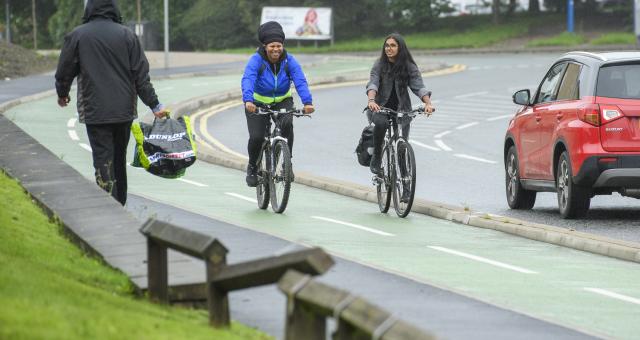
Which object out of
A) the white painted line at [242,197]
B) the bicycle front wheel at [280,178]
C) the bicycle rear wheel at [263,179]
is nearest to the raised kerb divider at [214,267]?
the bicycle front wheel at [280,178]

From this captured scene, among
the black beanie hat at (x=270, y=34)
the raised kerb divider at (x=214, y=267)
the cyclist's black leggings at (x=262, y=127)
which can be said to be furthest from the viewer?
the cyclist's black leggings at (x=262, y=127)

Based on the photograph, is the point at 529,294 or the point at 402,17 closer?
the point at 529,294

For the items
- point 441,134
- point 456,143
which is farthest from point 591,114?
point 441,134

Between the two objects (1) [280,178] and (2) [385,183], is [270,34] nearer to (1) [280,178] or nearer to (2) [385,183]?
(1) [280,178]

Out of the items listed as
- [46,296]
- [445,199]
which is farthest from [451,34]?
[46,296]

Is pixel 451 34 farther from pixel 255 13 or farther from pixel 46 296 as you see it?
pixel 46 296

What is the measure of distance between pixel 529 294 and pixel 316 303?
4.74 meters

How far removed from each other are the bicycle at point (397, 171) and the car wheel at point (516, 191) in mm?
1865

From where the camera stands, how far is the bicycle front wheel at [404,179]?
15242 mm

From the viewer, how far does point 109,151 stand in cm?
1241

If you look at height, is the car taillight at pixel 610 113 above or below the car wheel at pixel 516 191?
above

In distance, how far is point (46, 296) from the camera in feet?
23.4

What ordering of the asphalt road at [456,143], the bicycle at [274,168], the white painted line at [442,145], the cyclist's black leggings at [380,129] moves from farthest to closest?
the white painted line at [442,145] → the asphalt road at [456,143] → the cyclist's black leggings at [380,129] → the bicycle at [274,168]

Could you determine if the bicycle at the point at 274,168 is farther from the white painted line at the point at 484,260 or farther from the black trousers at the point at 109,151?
the black trousers at the point at 109,151
